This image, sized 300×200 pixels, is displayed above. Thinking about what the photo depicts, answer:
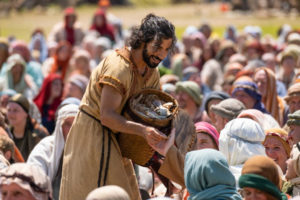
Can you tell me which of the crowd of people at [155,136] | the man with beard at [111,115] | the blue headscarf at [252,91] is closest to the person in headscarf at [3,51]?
the crowd of people at [155,136]

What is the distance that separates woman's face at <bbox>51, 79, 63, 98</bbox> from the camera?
36.8ft

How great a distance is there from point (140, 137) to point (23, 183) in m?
0.94

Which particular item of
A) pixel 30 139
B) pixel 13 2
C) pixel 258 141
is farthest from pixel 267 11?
pixel 258 141

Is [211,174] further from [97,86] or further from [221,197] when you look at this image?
[97,86]

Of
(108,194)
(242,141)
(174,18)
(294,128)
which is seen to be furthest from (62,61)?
(174,18)

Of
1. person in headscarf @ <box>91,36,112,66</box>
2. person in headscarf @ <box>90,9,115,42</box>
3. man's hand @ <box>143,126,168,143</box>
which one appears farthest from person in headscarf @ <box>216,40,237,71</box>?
man's hand @ <box>143,126,168,143</box>

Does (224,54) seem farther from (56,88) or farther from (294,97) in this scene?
(294,97)

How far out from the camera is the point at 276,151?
655 cm

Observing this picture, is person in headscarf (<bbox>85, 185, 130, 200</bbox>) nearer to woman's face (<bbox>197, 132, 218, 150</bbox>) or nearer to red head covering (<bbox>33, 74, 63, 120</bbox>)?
woman's face (<bbox>197, 132, 218, 150</bbox>)

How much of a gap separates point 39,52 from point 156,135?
12619 millimetres

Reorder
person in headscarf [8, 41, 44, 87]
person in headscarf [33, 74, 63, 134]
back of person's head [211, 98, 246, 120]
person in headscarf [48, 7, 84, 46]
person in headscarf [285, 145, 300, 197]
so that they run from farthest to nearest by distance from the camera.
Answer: person in headscarf [48, 7, 84, 46] → person in headscarf [8, 41, 44, 87] → person in headscarf [33, 74, 63, 134] → back of person's head [211, 98, 246, 120] → person in headscarf [285, 145, 300, 197]

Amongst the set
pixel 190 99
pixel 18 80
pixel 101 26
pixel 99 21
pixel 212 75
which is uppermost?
pixel 190 99

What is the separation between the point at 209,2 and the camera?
43.0m

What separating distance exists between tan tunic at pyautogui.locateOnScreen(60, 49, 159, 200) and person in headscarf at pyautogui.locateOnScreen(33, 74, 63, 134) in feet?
18.9
